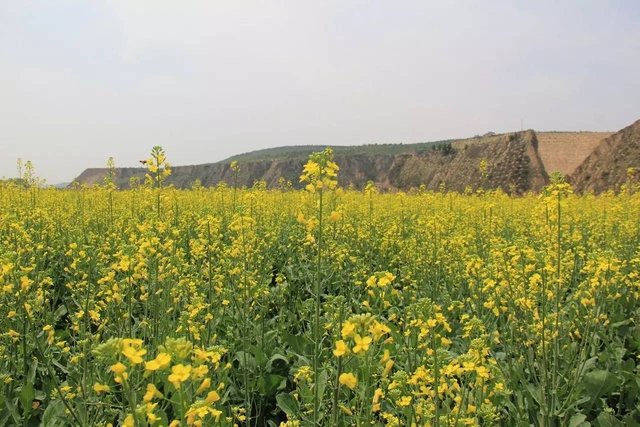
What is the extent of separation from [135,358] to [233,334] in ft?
8.70

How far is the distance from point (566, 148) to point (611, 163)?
26611mm

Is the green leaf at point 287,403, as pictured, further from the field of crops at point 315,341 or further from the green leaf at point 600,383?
the green leaf at point 600,383

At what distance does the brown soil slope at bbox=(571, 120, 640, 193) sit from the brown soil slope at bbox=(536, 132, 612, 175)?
673 inches

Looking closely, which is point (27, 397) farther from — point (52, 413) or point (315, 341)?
point (315, 341)

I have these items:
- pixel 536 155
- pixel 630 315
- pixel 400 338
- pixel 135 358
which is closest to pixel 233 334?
pixel 400 338

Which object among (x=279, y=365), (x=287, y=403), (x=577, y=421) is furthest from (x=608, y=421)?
(x=279, y=365)

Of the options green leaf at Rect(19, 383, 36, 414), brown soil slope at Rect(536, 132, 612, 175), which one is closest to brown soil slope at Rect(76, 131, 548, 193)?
green leaf at Rect(19, 383, 36, 414)

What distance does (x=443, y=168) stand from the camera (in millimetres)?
49938

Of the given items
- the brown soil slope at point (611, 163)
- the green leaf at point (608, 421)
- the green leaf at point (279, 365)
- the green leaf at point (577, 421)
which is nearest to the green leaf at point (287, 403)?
the green leaf at point (279, 365)

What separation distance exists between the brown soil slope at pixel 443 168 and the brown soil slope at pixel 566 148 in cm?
598

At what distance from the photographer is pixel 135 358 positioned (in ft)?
4.85

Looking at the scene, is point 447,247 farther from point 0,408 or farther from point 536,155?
point 536,155

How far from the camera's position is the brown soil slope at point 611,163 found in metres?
27.6

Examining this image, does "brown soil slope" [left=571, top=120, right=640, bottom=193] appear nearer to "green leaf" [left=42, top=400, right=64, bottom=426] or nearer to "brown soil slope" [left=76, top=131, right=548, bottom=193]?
"brown soil slope" [left=76, top=131, right=548, bottom=193]
